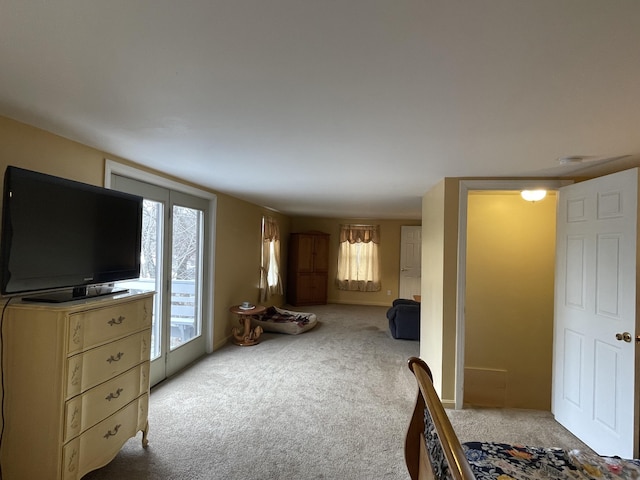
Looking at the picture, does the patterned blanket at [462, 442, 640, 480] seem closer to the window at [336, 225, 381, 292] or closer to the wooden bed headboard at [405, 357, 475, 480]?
the wooden bed headboard at [405, 357, 475, 480]

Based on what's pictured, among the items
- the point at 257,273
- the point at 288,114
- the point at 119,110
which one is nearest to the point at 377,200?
the point at 257,273

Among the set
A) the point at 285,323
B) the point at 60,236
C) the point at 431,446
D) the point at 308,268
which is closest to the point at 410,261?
the point at 308,268

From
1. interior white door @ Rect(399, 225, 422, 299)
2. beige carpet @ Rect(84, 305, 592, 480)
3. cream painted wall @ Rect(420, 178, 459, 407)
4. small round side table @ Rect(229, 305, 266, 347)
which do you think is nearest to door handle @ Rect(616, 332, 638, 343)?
beige carpet @ Rect(84, 305, 592, 480)

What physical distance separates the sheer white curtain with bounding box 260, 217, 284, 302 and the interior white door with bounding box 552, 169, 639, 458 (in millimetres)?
4484

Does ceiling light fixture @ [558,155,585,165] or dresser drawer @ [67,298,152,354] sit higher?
ceiling light fixture @ [558,155,585,165]

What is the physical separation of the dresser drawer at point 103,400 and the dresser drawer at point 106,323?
0.26m

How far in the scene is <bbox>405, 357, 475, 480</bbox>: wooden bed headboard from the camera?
0.94m

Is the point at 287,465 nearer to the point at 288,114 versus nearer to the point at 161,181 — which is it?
the point at 288,114

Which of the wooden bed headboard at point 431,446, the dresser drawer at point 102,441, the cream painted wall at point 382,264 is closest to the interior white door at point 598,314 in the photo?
the wooden bed headboard at point 431,446

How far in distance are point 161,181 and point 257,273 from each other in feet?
9.64

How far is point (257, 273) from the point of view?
19.0 feet

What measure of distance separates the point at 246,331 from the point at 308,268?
3.34 m

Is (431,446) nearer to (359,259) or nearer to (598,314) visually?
(598,314)

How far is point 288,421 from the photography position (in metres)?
2.64
